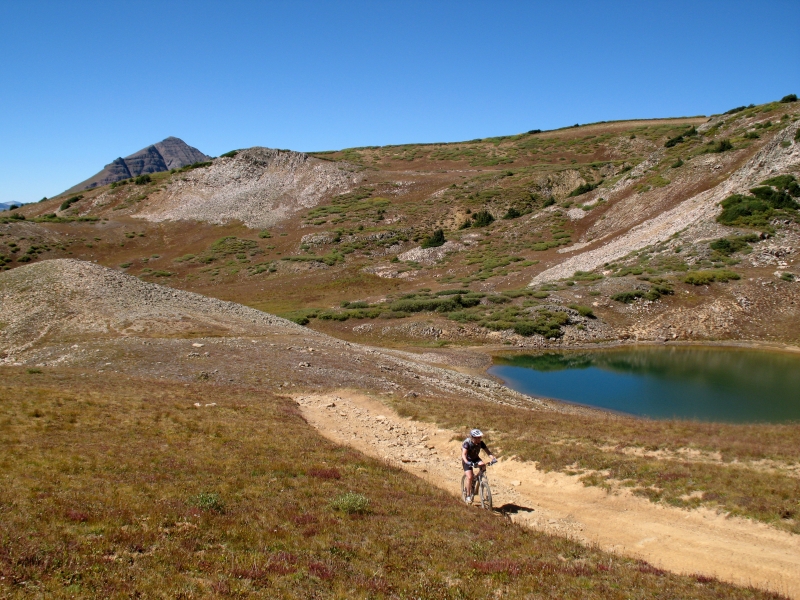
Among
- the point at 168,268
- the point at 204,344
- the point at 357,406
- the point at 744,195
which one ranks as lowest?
the point at 357,406

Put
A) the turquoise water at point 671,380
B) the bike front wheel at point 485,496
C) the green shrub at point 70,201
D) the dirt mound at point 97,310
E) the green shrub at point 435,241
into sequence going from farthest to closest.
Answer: the green shrub at point 70,201 < the green shrub at point 435,241 < the dirt mound at point 97,310 < the turquoise water at point 671,380 < the bike front wheel at point 485,496

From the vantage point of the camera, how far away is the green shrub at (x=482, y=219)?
9144 centimetres

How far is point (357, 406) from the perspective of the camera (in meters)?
24.7

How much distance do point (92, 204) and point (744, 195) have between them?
389 feet

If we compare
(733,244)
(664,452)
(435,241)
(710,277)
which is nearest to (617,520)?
(664,452)

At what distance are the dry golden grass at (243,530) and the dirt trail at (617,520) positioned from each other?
1.42 meters

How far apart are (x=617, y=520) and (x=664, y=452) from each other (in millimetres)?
5176

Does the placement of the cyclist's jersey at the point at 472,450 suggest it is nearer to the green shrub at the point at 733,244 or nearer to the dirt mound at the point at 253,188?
the green shrub at the point at 733,244

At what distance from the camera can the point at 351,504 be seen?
11672 millimetres

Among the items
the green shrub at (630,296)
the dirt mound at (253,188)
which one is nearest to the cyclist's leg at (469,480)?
the green shrub at (630,296)

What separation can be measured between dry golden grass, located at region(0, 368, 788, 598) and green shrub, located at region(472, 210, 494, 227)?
77.9 m

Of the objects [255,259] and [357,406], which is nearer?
[357,406]

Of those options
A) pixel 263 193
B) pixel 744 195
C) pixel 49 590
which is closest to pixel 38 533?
pixel 49 590

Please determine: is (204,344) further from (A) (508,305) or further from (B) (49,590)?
(A) (508,305)
